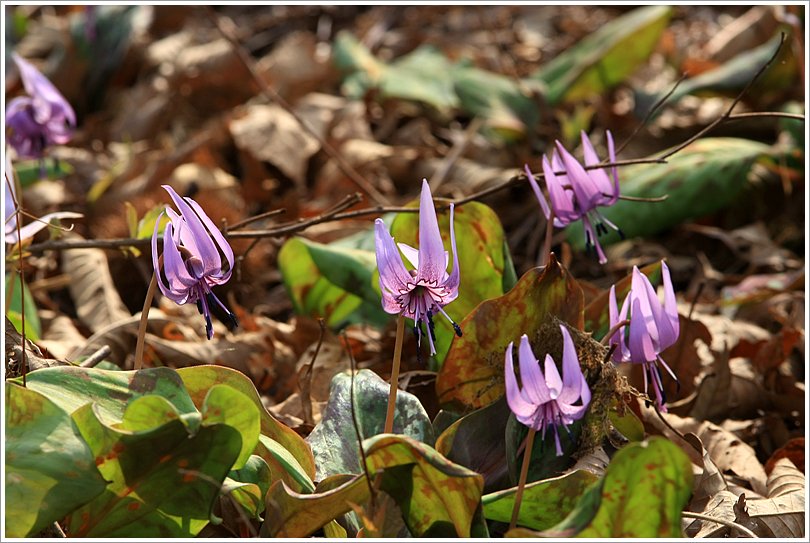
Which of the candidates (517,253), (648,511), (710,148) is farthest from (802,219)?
(648,511)

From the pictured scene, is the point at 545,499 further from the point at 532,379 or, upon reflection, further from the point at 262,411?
the point at 262,411

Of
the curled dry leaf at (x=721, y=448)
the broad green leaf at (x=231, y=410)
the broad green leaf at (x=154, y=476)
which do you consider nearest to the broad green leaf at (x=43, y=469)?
the broad green leaf at (x=154, y=476)

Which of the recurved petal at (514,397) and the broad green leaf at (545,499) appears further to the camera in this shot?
the broad green leaf at (545,499)

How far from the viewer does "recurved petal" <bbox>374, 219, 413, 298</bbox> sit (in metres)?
0.91

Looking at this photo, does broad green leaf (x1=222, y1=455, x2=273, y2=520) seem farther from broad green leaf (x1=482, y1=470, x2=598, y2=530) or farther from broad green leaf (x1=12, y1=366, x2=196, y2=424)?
broad green leaf (x1=482, y1=470, x2=598, y2=530)

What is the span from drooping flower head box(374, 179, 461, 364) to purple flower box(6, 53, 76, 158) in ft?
4.98

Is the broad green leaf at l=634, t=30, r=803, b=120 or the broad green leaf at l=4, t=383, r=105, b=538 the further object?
the broad green leaf at l=634, t=30, r=803, b=120

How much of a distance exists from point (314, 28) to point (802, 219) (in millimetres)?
3581

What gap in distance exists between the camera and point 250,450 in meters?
0.98

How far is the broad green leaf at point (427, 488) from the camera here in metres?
0.90

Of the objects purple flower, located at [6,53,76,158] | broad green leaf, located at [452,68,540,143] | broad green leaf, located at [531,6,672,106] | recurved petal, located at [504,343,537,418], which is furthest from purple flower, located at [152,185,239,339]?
broad green leaf, located at [531,6,672,106]

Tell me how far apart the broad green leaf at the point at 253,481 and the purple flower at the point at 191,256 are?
23cm

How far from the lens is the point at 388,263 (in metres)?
0.92

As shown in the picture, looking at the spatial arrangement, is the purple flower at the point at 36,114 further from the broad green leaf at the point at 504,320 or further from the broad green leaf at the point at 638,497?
the broad green leaf at the point at 638,497
